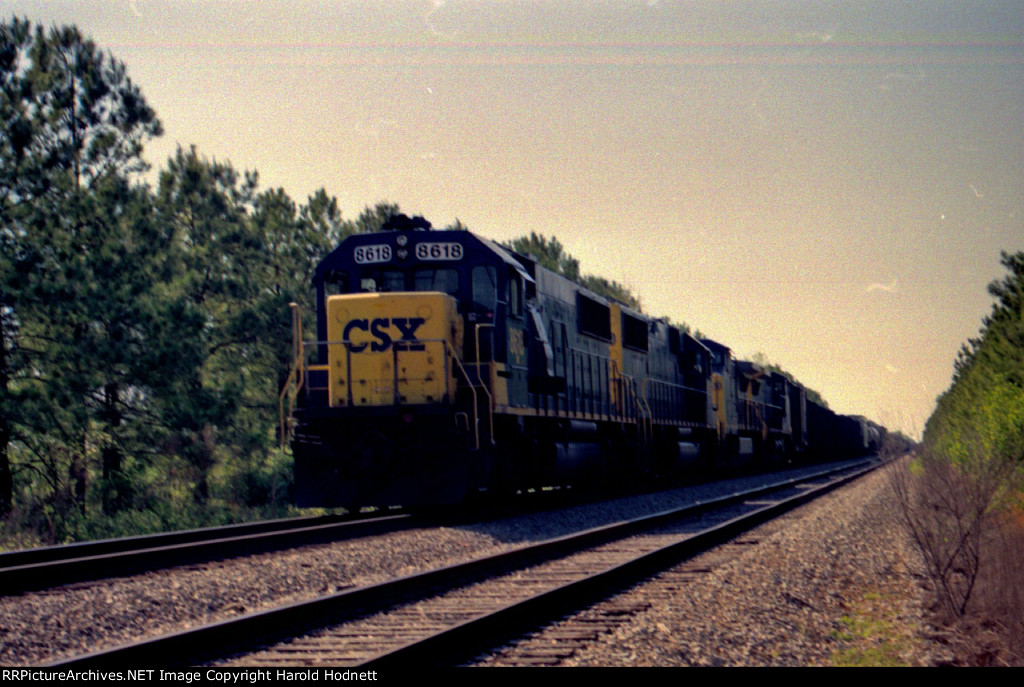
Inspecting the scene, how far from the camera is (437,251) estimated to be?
14797 millimetres

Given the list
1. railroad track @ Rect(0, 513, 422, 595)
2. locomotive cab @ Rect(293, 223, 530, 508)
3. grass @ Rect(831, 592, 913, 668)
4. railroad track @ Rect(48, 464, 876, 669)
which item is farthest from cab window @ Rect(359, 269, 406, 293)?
grass @ Rect(831, 592, 913, 668)

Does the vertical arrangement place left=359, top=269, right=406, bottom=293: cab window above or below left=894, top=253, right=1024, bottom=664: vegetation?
above

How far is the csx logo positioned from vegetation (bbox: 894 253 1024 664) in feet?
21.4

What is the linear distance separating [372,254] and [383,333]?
5.00 ft

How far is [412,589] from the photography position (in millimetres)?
8016

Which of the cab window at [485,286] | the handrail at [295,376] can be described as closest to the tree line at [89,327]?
the handrail at [295,376]

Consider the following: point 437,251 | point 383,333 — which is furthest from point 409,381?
point 437,251

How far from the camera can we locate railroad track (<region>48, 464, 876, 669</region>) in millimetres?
5664

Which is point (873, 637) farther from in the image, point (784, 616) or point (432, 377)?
point (432, 377)

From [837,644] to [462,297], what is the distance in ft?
29.9

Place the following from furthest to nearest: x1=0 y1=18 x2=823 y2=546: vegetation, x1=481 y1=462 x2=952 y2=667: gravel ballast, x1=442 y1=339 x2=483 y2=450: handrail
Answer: x1=0 y1=18 x2=823 y2=546: vegetation < x1=442 y1=339 x2=483 y2=450: handrail < x1=481 y1=462 x2=952 y2=667: gravel ballast

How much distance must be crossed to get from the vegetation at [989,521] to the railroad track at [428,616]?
238 centimetres

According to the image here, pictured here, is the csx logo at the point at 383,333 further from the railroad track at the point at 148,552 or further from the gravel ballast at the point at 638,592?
the gravel ballast at the point at 638,592

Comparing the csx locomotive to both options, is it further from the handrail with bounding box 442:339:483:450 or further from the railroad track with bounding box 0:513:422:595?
the railroad track with bounding box 0:513:422:595
